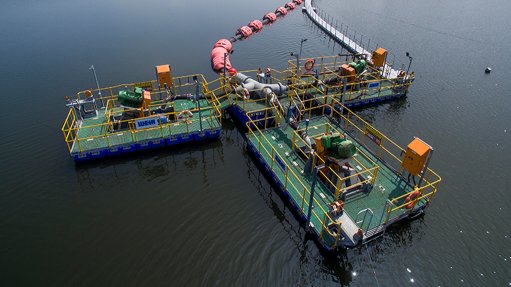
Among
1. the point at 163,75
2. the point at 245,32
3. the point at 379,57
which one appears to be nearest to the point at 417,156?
the point at 379,57

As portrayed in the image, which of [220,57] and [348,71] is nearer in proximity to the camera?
[348,71]

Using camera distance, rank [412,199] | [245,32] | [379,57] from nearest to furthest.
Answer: [412,199] → [379,57] → [245,32]

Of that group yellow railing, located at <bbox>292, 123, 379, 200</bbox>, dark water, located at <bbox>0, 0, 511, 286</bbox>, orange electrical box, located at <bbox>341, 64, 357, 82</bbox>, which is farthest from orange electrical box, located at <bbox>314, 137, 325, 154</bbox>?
orange electrical box, located at <bbox>341, 64, 357, 82</bbox>

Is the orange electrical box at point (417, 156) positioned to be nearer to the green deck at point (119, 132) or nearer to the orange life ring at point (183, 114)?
the green deck at point (119, 132)

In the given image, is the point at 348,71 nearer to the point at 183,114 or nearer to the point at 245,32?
the point at 183,114

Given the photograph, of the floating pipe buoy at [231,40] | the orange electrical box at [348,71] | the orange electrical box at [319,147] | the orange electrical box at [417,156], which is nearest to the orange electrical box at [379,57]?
the orange electrical box at [348,71]

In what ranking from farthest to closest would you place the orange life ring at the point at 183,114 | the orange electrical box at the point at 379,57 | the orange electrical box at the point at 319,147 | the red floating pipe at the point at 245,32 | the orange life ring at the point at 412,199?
1. the red floating pipe at the point at 245,32
2. the orange electrical box at the point at 379,57
3. the orange life ring at the point at 183,114
4. the orange electrical box at the point at 319,147
5. the orange life ring at the point at 412,199

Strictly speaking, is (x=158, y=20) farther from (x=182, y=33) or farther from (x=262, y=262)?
Answer: (x=262, y=262)
